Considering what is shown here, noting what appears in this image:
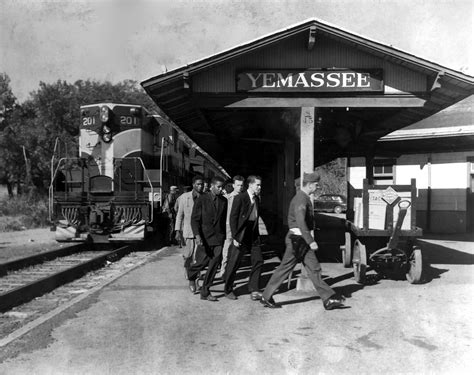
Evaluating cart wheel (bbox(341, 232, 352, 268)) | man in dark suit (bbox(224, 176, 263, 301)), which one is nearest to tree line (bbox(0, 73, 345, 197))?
cart wheel (bbox(341, 232, 352, 268))

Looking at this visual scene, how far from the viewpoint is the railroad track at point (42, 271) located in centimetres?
802

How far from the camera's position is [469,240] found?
15.9 meters

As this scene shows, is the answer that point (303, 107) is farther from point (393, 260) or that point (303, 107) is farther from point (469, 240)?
point (469, 240)

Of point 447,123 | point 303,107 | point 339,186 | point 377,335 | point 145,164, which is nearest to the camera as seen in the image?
point 377,335

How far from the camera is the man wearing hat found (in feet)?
22.3

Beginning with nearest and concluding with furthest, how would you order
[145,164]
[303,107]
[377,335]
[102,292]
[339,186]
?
[377,335] → [102,292] → [303,107] → [145,164] → [339,186]

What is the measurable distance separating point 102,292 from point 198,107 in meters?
3.54

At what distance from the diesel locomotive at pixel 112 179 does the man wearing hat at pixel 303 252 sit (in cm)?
726

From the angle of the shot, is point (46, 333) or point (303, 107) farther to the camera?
point (303, 107)

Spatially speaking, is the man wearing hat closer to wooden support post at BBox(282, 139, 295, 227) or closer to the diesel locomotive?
wooden support post at BBox(282, 139, 295, 227)

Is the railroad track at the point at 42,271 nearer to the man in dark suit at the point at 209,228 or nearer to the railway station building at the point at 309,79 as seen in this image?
the man in dark suit at the point at 209,228

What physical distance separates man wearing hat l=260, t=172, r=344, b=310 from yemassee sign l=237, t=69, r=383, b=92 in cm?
211

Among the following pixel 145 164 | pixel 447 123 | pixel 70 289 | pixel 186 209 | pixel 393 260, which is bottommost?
pixel 70 289

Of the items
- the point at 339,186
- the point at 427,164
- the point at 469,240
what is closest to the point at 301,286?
the point at 469,240
